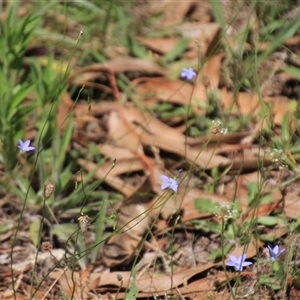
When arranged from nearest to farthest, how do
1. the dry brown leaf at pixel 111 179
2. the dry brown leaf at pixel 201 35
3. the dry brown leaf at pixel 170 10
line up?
1. the dry brown leaf at pixel 111 179
2. the dry brown leaf at pixel 201 35
3. the dry brown leaf at pixel 170 10

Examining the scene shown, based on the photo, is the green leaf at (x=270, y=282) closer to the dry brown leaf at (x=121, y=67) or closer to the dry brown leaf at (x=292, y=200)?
the dry brown leaf at (x=292, y=200)

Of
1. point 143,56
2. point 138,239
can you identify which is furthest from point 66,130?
point 143,56

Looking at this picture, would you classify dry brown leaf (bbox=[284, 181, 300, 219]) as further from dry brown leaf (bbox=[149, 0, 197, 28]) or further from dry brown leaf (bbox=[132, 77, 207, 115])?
dry brown leaf (bbox=[149, 0, 197, 28])

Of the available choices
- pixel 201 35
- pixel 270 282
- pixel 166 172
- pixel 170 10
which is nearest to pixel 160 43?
pixel 201 35

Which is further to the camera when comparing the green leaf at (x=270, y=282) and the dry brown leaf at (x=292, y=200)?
the dry brown leaf at (x=292, y=200)

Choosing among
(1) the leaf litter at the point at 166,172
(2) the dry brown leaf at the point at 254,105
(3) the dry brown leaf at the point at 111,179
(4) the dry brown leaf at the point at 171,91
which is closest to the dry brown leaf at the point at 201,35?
(1) the leaf litter at the point at 166,172

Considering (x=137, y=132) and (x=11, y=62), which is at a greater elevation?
(x=11, y=62)

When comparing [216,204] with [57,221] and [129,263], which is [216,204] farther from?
[57,221]

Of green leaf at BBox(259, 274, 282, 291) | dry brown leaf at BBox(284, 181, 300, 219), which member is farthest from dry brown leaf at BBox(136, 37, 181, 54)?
green leaf at BBox(259, 274, 282, 291)

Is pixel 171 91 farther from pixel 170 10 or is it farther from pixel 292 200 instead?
pixel 292 200
